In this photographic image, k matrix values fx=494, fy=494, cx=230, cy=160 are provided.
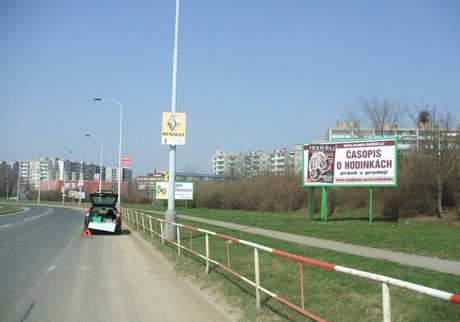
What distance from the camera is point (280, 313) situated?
7.04m

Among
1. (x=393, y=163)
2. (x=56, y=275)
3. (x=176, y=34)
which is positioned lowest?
(x=56, y=275)

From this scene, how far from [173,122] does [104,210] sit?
8.99 m

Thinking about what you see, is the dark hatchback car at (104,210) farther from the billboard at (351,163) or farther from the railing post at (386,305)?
the railing post at (386,305)

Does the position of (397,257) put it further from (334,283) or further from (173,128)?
(173,128)

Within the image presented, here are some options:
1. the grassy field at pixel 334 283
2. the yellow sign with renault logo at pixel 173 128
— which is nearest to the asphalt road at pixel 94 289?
the grassy field at pixel 334 283

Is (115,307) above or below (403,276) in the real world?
below

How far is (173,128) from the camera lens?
1869cm

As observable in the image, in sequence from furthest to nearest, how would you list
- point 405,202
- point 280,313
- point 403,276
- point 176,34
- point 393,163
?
point 405,202 < point 393,163 < point 176,34 < point 403,276 < point 280,313

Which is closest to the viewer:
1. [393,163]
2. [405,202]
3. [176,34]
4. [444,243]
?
[444,243]

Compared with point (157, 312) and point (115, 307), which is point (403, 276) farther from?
point (115, 307)

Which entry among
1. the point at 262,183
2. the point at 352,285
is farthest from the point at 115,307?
the point at 262,183

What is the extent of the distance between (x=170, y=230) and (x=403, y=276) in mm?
10258

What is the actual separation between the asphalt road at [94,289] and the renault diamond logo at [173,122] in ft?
15.2

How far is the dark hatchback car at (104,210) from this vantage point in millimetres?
25109
